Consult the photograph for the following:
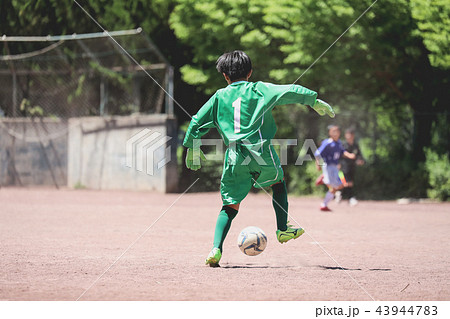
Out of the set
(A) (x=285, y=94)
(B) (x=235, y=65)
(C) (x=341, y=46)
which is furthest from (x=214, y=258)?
(C) (x=341, y=46)

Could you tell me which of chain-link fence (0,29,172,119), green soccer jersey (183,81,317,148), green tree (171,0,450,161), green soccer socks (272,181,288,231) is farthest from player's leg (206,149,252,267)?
chain-link fence (0,29,172,119)

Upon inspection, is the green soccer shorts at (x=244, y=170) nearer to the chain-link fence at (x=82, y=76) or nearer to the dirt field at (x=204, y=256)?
the dirt field at (x=204, y=256)

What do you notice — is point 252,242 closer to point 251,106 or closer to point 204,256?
point 204,256

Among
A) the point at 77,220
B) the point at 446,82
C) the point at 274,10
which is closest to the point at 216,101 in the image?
the point at 77,220

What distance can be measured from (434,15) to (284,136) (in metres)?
5.35

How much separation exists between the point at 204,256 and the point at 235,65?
2.04 metres

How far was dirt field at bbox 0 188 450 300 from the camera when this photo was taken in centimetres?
518

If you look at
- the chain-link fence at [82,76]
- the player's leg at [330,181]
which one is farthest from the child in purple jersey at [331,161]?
the chain-link fence at [82,76]

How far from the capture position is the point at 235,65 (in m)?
6.46

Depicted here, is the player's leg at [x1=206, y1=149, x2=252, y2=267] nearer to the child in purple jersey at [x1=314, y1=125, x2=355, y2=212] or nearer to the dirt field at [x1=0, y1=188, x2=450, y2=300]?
the dirt field at [x1=0, y1=188, x2=450, y2=300]

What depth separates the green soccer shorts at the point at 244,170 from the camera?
638cm

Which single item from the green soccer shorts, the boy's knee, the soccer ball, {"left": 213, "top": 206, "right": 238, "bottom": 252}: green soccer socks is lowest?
the soccer ball

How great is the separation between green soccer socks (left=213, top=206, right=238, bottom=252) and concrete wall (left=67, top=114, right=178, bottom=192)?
37.0 ft

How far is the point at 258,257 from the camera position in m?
7.24
